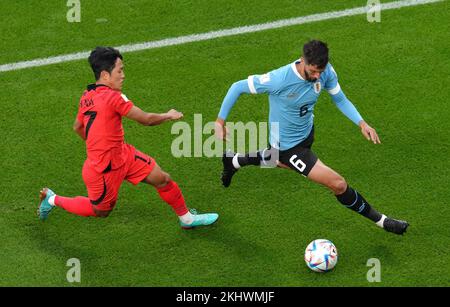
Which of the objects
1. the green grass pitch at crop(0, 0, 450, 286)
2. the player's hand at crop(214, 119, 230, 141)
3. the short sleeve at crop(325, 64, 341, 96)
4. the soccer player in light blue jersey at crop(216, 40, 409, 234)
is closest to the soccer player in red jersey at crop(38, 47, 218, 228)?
the green grass pitch at crop(0, 0, 450, 286)

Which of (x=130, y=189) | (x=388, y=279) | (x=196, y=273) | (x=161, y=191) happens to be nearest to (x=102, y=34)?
(x=130, y=189)

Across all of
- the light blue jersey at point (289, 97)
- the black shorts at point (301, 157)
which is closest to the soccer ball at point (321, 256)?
the black shorts at point (301, 157)

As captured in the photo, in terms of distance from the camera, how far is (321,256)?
319 inches

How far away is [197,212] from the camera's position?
898 centimetres

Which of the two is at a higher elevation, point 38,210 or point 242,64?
point 242,64

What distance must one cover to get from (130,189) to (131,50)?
2.45 metres

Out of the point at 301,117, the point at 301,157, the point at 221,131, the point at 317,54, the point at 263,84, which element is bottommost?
the point at 301,157

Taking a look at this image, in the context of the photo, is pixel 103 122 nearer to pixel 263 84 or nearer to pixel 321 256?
pixel 263 84

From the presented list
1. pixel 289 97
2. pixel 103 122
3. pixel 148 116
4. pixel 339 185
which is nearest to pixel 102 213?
pixel 103 122

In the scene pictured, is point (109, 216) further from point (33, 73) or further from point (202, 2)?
point (202, 2)

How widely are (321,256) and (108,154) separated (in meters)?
2.17

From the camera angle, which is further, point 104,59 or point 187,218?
point 187,218

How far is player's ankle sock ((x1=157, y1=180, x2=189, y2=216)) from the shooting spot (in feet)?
27.7

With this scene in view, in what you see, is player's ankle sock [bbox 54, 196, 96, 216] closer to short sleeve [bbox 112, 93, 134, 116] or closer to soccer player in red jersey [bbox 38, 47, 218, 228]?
soccer player in red jersey [bbox 38, 47, 218, 228]
